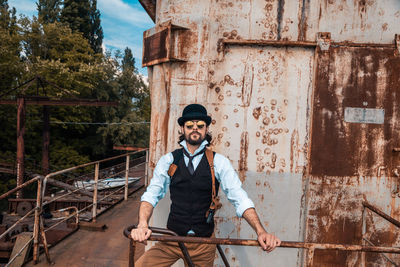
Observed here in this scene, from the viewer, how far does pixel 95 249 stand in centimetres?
470

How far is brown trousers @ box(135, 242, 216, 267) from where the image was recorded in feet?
8.20

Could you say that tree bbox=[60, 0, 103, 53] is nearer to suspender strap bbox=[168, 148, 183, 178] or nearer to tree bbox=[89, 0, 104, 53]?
tree bbox=[89, 0, 104, 53]

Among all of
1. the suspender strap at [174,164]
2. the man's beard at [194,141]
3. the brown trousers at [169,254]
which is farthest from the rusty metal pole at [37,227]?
the man's beard at [194,141]

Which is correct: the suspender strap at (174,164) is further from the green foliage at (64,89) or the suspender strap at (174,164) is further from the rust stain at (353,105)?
the green foliage at (64,89)

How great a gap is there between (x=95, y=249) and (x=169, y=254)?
2689mm

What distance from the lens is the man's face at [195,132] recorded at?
8.18 ft

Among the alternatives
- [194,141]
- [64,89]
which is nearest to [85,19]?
[64,89]

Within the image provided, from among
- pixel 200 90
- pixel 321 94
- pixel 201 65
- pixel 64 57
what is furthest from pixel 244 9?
pixel 64 57

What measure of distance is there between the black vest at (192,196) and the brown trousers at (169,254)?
5.8 inches

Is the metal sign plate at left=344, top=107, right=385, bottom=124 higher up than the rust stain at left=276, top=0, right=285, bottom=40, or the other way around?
the rust stain at left=276, top=0, right=285, bottom=40

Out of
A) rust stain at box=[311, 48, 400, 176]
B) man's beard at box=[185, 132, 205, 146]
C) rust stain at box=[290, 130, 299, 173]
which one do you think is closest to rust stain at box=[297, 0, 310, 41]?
rust stain at box=[311, 48, 400, 176]

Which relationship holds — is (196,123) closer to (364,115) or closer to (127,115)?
(364,115)

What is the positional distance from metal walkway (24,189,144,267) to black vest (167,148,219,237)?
232 centimetres

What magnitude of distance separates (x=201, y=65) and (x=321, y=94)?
138cm
